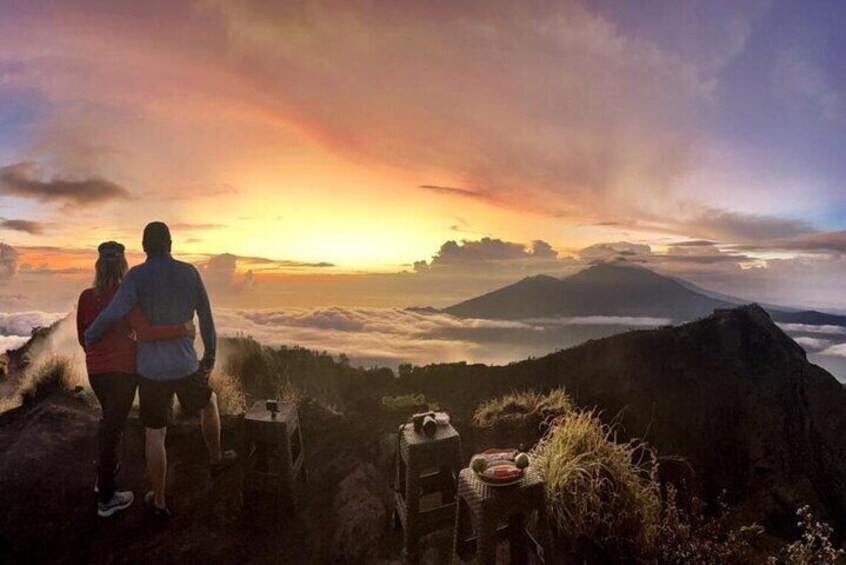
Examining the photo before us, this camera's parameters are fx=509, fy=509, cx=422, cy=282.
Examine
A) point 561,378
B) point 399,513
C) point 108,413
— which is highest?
point 108,413

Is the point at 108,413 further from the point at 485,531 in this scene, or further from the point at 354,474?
the point at 485,531

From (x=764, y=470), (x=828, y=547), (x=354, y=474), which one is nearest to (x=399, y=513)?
(x=354, y=474)

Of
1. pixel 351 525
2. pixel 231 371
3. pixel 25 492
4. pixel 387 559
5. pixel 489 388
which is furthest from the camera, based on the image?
pixel 489 388

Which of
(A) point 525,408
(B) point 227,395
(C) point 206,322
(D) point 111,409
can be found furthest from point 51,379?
(A) point 525,408

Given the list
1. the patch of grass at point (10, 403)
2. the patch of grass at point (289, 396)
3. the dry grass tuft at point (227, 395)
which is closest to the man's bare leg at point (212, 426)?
the patch of grass at point (289, 396)

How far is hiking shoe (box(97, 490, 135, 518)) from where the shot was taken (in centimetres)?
624

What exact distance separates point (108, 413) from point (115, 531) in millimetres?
1453

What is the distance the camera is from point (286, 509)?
651 centimetres

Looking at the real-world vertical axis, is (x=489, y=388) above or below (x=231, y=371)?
below

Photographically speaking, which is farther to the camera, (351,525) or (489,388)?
(489,388)

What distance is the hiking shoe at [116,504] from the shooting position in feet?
20.5

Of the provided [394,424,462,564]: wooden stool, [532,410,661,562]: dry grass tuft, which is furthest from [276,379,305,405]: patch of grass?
[532,410,661,562]: dry grass tuft

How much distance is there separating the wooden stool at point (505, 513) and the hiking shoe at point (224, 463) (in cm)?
357

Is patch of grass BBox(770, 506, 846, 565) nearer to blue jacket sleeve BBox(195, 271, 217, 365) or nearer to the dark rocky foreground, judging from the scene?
the dark rocky foreground
